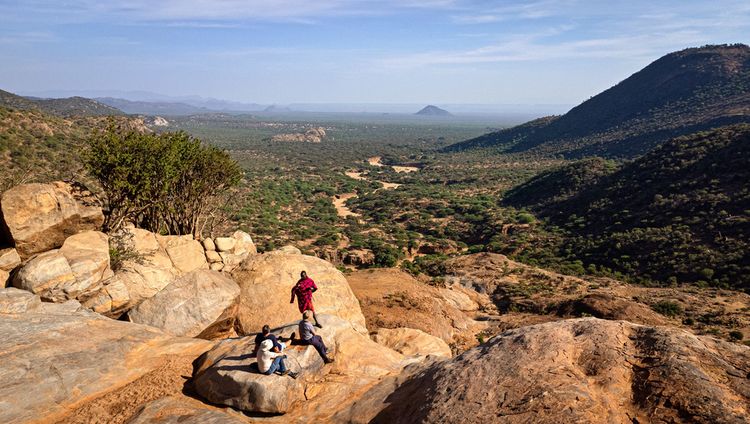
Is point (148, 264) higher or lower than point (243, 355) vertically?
higher

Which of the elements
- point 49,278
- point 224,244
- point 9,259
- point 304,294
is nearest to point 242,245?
point 224,244

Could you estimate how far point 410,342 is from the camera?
A: 55.0 feet

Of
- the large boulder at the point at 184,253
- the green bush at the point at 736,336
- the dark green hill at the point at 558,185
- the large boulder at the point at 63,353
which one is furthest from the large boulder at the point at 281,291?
the dark green hill at the point at 558,185

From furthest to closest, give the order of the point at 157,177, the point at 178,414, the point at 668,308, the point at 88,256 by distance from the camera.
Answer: the point at 668,308, the point at 157,177, the point at 88,256, the point at 178,414

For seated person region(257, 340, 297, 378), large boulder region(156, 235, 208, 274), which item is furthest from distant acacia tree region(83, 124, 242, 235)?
seated person region(257, 340, 297, 378)

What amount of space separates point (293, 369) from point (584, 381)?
716 cm

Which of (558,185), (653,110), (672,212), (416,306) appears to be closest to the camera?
(416,306)

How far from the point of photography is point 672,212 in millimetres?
46906

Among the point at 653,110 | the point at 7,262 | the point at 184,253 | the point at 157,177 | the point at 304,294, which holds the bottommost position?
the point at 184,253

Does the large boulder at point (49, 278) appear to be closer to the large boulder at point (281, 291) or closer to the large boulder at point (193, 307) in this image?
the large boulder at point (193, 307)

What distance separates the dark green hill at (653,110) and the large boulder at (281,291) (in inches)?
4323

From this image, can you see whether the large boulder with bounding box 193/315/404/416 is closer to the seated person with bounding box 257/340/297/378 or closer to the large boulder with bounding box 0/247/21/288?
the seated person with bounding box 257/340/297/378

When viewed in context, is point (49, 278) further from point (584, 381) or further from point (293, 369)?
point (584, 381)

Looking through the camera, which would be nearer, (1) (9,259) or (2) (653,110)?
(1) (9,259)
